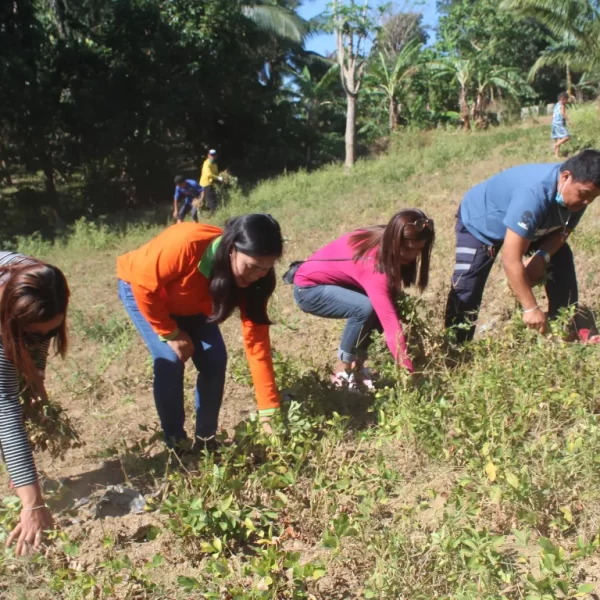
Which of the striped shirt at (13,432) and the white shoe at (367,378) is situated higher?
the striped shirt at (13,432)

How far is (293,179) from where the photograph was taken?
1476 cm

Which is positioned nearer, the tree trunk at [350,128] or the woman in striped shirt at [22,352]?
the woman in striped shirt at [22,352]

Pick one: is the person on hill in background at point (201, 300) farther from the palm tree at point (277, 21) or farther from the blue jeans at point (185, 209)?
the palm tree at point (277, 21)

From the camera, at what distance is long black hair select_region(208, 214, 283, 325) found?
95.1 inches

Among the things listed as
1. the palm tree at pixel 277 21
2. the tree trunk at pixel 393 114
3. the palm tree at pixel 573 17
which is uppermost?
the palm tree at pixel 277 21

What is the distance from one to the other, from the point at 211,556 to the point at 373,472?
2.55ft

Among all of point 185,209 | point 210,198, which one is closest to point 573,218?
point 185,209

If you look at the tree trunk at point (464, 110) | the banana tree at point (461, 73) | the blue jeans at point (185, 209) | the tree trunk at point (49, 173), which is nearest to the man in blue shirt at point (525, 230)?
the blue jeans at point (185, 209)

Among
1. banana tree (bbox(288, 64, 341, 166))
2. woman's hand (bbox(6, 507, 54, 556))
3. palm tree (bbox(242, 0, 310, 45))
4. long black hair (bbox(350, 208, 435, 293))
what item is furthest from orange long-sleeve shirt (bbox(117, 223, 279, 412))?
palm tree (bbox(242, 0, 310, 45))

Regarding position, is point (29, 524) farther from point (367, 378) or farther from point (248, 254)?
point (367, 378)

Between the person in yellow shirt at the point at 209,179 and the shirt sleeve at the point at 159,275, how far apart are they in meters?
9.68

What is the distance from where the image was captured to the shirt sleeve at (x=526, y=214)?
3.08m

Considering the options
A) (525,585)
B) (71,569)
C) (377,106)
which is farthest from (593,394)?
(377,106)

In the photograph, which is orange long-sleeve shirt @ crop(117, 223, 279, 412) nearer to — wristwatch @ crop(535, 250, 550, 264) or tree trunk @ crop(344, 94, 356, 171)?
wristwatch @ crop(535, 250, 550, 264)
